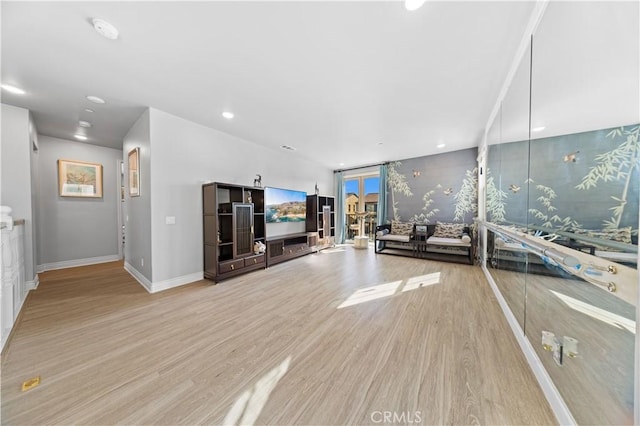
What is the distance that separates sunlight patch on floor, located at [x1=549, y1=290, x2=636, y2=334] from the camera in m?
0.83

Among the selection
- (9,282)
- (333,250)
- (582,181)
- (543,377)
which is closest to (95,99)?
(9,282)

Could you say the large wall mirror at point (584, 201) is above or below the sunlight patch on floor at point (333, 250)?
above

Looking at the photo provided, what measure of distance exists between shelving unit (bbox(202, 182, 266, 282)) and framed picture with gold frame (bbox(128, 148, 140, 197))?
39.3 inches

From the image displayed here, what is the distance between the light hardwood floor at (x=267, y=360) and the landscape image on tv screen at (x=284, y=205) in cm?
229

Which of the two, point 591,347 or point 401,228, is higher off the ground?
point 401,228

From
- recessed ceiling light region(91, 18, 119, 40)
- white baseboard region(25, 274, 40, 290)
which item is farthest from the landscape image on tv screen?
white baseboard region(25, 274, 40, 290)

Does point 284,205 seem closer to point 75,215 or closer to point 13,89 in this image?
point 13,89

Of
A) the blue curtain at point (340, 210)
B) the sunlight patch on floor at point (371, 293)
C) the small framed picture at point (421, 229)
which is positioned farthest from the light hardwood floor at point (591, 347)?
the blue curtain at point (340, 210)

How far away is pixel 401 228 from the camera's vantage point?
572 centimetres

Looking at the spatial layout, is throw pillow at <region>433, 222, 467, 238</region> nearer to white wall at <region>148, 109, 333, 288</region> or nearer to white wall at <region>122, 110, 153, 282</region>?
white wall at <region>148, 109, 333, 288</region>

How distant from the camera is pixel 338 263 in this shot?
4680 millimetres

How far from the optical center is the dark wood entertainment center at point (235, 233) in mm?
3490

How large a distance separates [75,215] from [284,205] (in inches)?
171

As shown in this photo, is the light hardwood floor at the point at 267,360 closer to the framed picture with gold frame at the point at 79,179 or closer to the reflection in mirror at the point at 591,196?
the reflection in mirror at the point at 591,196
